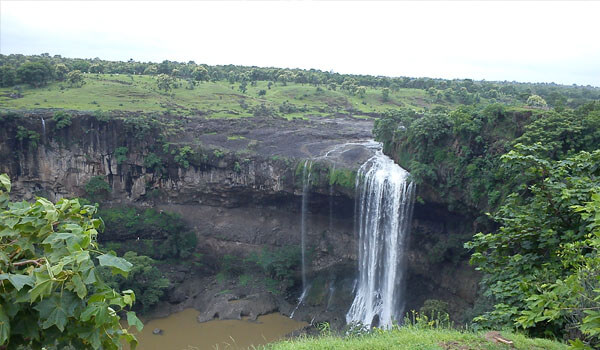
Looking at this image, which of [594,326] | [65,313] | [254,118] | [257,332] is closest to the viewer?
[65,313]

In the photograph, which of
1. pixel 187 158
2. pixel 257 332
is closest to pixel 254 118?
pixel 187 158

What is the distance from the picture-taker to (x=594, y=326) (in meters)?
4.32

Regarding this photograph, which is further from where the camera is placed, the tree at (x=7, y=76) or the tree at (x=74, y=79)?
the tree at (x=74, y=79)

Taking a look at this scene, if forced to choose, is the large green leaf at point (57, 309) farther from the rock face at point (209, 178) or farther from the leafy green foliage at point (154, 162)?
the leafy green foliage at point (154, 162)

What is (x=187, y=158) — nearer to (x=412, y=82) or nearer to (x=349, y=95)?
(x=349, y=95)

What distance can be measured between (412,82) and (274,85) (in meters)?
18.6

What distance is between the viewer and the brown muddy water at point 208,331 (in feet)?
72.2

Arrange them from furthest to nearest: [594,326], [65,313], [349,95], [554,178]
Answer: [349,95] < [554,178] < [594,326] < [65,313]

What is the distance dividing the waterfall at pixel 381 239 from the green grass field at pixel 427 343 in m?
16.4

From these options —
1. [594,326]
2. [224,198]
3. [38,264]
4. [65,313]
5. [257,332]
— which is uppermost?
[38,264]

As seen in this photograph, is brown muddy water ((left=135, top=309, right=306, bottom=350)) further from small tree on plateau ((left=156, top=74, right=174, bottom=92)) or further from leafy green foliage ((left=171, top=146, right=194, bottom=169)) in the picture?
small tree on plateau ((left=156, top=74, right=174, bottom=92))

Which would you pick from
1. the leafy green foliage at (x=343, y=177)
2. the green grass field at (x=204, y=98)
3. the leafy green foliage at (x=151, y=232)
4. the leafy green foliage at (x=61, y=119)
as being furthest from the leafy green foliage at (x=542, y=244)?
the green grass field at (x=204, y=98)

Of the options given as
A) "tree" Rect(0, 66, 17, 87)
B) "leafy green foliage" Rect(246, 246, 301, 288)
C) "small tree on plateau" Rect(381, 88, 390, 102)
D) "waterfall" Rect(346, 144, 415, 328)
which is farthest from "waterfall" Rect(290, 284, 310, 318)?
"tree" Rect(0, 66, 17, 87)

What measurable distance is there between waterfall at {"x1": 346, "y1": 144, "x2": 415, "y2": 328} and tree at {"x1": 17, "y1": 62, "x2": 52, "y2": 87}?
106 feet
